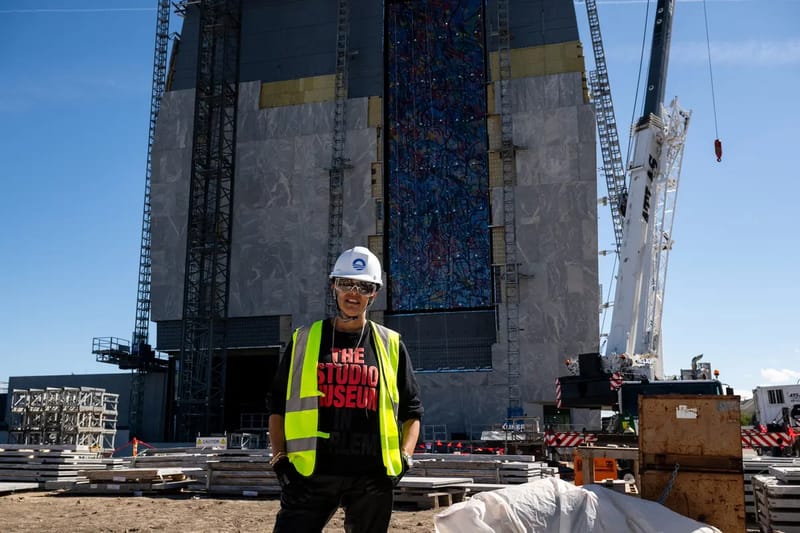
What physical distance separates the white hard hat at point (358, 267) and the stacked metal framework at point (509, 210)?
91.5 ft

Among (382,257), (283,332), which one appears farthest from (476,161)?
(283,332)

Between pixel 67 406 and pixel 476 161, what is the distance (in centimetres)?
1979

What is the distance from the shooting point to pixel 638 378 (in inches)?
848

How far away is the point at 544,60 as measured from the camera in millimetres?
34594

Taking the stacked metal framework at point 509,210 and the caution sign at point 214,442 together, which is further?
the stacked metal framework at point 509,210

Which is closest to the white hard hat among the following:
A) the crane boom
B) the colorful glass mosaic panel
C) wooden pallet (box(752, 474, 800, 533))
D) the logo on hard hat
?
the logo on hard hat

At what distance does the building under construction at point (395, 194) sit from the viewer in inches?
1286

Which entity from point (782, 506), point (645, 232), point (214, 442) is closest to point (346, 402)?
point (782, 506)

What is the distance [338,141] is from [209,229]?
7051mm

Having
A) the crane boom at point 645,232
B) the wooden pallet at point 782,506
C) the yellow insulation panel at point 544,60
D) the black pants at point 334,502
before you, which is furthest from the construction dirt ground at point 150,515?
the yellow insulation panel at point 544,60

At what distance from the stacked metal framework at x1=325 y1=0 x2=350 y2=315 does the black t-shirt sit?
99.7ft

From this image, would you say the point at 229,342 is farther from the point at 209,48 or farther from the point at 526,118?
the point at 526,118

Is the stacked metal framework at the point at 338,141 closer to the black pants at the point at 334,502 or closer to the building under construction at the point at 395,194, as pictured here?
the building under construction at the point at 395,194

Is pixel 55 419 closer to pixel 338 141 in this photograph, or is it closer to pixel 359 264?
pixel 338 141
